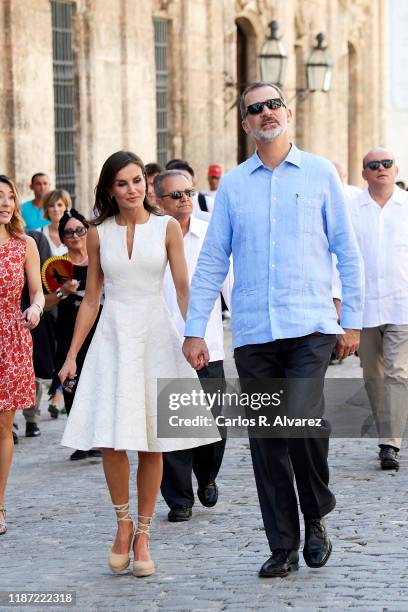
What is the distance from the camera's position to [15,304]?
8.73 meters

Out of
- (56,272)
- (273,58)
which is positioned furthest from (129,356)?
(273,58)

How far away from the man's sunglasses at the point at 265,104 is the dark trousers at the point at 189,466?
2.09 metres

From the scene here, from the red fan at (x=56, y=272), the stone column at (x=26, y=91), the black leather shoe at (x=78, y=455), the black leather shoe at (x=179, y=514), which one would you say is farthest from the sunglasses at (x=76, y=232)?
the stone column at (x=26, y=91)

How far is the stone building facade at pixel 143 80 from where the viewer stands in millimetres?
17578

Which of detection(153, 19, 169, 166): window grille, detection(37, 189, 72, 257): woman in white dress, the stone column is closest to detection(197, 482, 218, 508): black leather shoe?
detection(37, 189, 72, 257): woman in white dress

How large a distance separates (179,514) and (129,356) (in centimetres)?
147

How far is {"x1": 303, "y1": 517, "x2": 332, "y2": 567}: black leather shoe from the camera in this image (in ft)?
21.5

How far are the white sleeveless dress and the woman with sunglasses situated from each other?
128 inches

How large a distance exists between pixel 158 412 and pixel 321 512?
0.84 m

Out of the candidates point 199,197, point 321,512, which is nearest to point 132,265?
point 321,512

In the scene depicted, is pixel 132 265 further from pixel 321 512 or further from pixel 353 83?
pixel 353 83

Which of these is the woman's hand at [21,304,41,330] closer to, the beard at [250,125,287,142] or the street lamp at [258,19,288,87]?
the beard at [250,125,287,142]

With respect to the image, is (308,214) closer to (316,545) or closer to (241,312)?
(241,312)

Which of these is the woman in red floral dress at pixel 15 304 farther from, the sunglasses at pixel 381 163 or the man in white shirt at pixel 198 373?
the sunglasses at pixel 381 163
